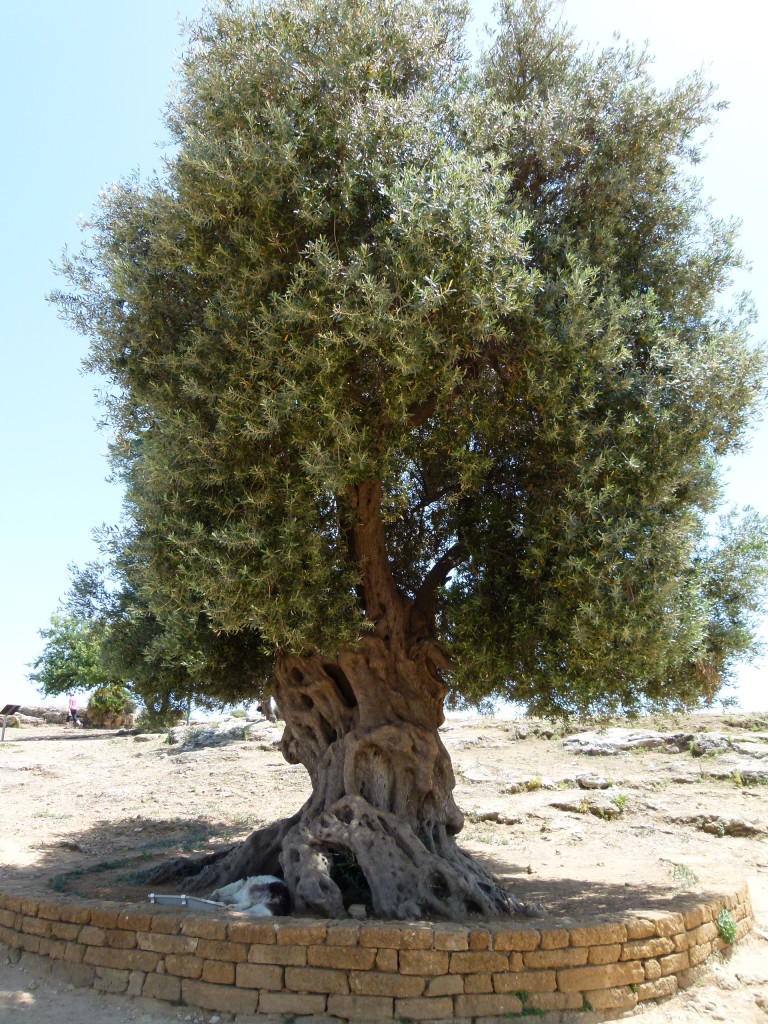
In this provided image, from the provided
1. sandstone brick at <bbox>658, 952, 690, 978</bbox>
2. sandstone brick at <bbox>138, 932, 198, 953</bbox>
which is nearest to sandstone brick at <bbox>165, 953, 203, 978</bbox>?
sandstone brick at <bbox>138, 932, 198, 953</bbox>

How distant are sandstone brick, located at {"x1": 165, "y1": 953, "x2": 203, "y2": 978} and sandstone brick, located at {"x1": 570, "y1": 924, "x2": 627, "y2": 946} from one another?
11.6 feet

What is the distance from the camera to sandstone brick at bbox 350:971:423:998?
272 inches

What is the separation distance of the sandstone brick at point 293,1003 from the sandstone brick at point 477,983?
1087 mm

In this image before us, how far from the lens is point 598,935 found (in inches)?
291

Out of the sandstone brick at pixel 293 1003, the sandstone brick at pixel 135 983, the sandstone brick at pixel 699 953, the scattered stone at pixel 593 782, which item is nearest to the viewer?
the sandstone brick at pixel 293 1003

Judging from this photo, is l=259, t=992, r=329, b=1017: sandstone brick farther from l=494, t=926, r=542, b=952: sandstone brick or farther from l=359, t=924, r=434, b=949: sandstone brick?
l=494, t=926, r=542, b=952: sandstone brick

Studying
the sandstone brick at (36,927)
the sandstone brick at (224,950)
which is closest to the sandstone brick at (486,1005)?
the sandstone brick at (224,950)

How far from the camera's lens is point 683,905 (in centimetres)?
854

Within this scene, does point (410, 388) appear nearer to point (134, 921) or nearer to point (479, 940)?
point (479, 940)

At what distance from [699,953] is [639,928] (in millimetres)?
1182

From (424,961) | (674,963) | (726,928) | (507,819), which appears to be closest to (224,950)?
(424,961)

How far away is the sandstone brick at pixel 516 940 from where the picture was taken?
7.12m

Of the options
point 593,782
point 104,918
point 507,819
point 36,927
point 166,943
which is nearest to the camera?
point 166,943

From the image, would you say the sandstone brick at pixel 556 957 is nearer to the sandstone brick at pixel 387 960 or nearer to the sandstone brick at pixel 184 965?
the sandstone brick at pixel 387 960
